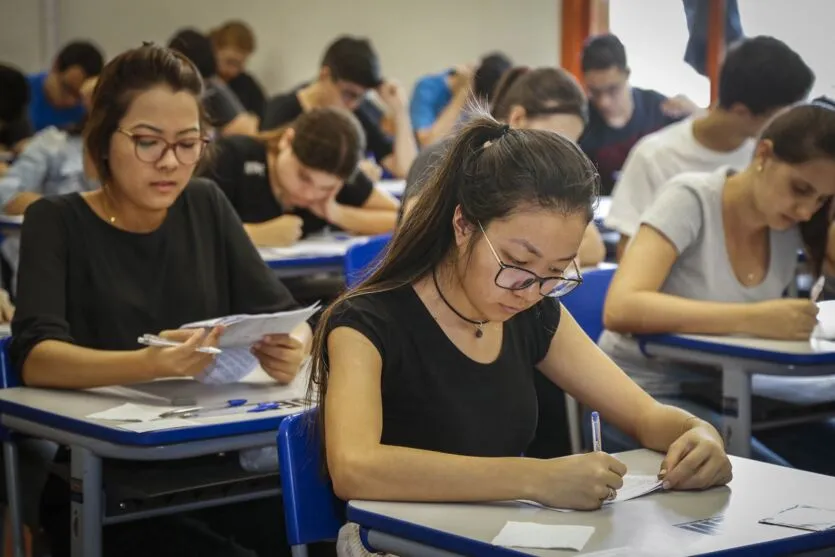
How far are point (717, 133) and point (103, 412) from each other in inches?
96.0

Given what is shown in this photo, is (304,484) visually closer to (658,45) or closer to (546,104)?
(546,104)

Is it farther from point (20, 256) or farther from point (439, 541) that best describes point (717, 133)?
point (439, 541)

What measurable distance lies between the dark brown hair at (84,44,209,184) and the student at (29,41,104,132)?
450cm

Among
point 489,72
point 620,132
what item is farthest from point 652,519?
point 489,72

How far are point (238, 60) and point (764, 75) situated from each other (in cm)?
519

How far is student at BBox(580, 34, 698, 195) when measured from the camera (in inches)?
239

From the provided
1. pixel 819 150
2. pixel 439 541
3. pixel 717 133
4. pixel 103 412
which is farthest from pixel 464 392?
pixel 717 133

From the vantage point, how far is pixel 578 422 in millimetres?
2920

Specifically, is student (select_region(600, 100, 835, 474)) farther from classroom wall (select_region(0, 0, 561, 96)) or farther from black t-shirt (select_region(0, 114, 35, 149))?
classroom wall (select_region(0, 0, 561, 96))

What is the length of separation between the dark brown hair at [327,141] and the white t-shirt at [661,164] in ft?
2.89

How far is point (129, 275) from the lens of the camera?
104 inches

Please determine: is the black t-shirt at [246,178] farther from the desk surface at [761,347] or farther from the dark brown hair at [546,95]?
the desk surface at [761,347]

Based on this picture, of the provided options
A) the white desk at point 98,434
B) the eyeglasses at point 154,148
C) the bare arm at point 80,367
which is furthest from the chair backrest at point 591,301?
the bare arm at point 80,367

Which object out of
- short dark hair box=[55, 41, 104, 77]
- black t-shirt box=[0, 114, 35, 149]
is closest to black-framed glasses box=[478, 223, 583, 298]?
short dark hair box=[55, 41, 104, 77]
